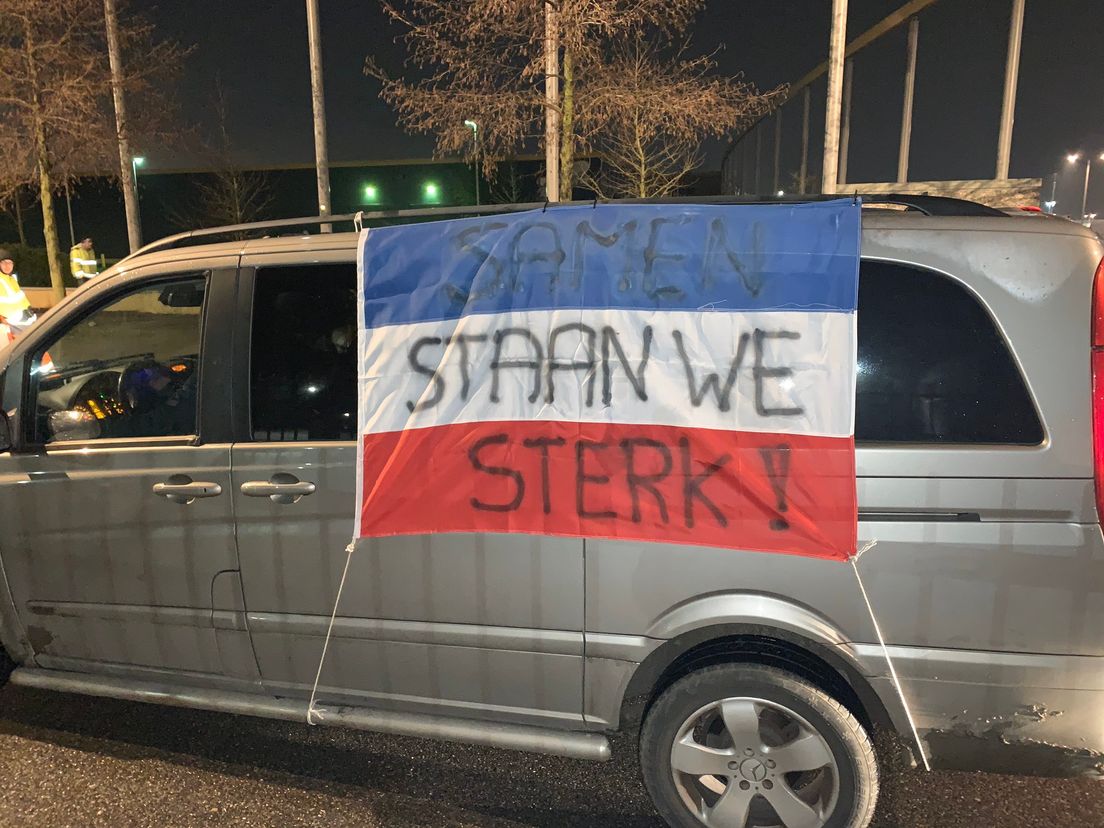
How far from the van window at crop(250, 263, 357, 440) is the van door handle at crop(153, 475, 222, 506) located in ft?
0.82

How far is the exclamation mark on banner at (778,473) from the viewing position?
2254 millimetres

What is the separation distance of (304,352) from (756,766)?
6.76ft

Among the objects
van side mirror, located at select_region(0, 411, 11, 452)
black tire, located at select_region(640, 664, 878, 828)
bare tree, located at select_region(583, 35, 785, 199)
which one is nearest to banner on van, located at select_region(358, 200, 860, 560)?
black tire, located at select_region(640, 664, 878, 828)

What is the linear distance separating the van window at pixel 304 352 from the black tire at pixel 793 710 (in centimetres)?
144

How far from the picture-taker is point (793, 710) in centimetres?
234

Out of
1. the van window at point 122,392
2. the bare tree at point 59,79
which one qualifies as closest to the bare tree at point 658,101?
the van window at point 122,392

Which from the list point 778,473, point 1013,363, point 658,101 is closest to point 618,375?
point 778,473

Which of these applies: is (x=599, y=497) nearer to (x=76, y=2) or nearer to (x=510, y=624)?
(x=510, y=624)

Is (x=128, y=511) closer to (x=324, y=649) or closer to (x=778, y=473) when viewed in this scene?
(x=324, y=649)

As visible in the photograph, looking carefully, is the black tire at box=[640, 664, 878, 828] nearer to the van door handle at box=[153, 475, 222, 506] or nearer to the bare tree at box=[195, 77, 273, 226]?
the van door handle at box=[153, 475, 222, 506]

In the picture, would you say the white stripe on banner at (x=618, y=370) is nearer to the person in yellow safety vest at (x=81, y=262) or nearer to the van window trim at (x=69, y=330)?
the van window trim at (x=69, y=330)

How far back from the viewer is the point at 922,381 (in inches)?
88.0

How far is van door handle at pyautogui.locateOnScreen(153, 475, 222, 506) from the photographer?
275 cm

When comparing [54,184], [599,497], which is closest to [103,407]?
[599,497]
